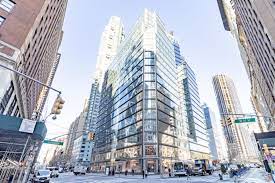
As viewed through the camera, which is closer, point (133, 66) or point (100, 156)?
point (133, 66)

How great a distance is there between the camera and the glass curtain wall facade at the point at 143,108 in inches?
2056

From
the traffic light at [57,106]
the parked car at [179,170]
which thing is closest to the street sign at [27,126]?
the traffic light at [57,106]

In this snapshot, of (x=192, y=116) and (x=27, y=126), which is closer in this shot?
(x=27, y=126)

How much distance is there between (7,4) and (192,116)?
254 ft

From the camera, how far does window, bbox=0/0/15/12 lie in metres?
21.7

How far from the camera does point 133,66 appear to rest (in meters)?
71.5

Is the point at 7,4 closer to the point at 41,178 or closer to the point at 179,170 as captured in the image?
the point at 41,178

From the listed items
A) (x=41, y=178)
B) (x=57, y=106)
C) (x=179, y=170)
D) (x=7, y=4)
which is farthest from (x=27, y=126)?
(x=179, y=170)

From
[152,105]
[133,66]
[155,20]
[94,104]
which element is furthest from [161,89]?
[94,104]

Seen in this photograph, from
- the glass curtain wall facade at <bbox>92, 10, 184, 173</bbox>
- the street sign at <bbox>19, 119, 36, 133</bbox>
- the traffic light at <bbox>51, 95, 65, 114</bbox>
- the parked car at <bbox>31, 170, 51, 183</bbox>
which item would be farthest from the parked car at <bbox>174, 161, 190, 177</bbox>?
the traffic light at <bbox>51, 95, 65, 114</bbox>

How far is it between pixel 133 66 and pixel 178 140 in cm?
3218

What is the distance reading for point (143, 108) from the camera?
56.0 metres

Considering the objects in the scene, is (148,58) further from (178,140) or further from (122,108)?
(178,140)

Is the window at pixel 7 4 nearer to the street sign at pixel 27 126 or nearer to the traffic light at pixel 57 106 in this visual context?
the street sign at pixel 27 126
